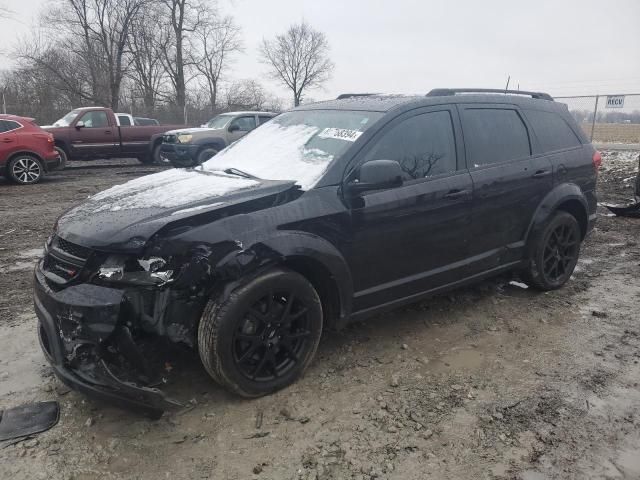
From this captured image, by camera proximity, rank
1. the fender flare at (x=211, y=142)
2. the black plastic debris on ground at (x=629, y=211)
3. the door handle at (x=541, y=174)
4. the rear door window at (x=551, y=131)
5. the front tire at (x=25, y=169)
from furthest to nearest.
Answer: the fender flare at (x=211, y=142)
the front tire at (x=25, y=169)
the black plastic debris on ground at (x=629, y=211)
the rear door window at (x=551, y=131)
the door handle at (x=541, y=174)

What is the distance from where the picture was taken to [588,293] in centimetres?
470

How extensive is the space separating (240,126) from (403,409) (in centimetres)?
1212

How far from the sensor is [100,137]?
1465cm

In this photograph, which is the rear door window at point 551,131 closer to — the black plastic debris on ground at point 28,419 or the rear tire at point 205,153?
the black plastic debris on ground at point 28,419

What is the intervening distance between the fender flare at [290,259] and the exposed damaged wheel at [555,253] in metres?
2.12

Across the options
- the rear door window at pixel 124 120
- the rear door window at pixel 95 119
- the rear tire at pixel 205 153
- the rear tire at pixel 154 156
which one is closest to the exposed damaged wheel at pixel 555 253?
the rear tire at pixel 205 153

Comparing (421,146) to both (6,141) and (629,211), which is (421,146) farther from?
(6,141)

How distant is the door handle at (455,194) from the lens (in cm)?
363

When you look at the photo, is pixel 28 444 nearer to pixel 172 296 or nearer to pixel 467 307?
pixel 172 296

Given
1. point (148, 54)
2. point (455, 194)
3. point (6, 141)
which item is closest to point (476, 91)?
point (455, 194)

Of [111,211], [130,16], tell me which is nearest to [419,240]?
[111,211]

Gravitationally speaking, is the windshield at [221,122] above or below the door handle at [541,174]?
above

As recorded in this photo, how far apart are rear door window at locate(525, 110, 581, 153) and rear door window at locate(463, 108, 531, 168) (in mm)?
185

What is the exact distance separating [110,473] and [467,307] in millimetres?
3093
